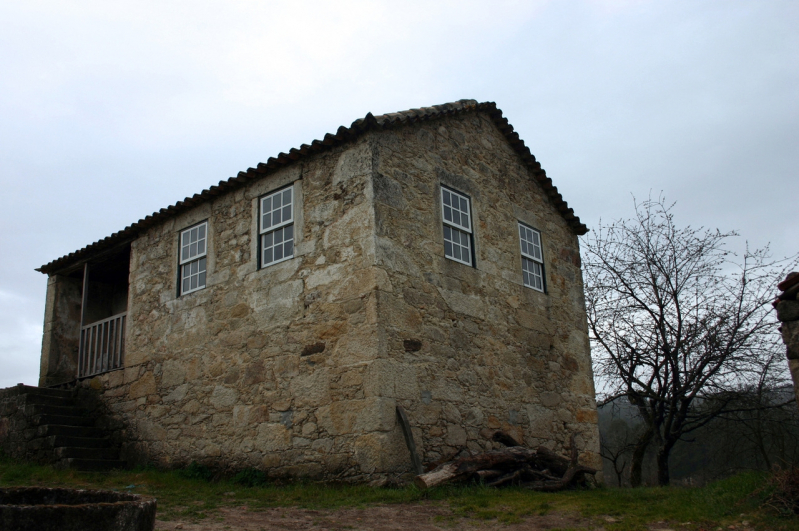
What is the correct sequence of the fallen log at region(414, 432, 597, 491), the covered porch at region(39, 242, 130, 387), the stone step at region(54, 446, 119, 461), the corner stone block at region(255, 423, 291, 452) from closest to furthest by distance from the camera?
the fallen log at region(414, 432, 597, 491), the corner stone block at region(255, 423, 291, 452), the stone step at region(54, 446, 119, 461), the covered porch at region(39, 242, 130, 387)

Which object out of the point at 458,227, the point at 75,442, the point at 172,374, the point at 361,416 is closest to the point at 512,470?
the point at 361,416

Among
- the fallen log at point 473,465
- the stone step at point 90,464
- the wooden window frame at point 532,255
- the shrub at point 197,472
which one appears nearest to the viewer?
the fallen log at point 473,465

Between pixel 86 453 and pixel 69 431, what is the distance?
670 millimetres

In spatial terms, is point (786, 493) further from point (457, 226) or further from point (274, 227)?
point (274, 227)

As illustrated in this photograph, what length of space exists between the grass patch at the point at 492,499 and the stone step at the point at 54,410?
1.72 m

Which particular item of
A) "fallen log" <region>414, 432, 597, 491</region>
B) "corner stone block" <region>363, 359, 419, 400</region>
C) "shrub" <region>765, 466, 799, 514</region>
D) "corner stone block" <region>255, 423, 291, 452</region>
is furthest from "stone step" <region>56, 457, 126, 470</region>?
"shrub" <region>765, 466, 799, 514</region>

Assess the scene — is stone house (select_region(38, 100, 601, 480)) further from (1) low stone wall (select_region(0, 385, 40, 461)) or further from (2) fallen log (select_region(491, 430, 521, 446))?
(1) low stone wall (select_region(0, 385, 40, 461))

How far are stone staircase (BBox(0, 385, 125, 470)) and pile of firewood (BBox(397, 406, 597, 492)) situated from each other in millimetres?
5718

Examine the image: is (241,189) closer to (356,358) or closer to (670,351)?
(356,358)

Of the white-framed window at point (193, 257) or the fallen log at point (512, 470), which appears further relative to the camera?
the white-framed window at point (193, 257)

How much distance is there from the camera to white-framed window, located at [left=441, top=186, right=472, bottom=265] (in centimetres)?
982

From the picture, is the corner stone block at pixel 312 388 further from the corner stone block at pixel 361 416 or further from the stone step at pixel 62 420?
the stone step at pixel 62 420

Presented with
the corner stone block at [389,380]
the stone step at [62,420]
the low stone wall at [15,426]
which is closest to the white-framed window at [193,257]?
the stone step at [62,420]

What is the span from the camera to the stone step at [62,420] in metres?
10.8
